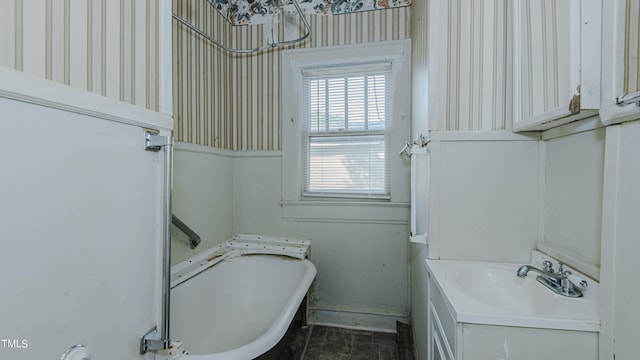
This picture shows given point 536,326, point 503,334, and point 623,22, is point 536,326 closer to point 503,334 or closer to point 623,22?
point 503,334

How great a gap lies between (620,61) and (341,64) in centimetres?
182

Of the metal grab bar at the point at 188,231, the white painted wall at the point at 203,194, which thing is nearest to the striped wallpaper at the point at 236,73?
the white painted wall at the point at 203,194

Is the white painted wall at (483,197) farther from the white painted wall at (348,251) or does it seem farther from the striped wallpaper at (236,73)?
the striped wallpaper at (236,73)

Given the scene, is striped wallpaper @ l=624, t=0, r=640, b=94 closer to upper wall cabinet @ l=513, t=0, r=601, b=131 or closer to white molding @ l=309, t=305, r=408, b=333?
upper wall cabinet @ l=513, t=0, r=601, b=131

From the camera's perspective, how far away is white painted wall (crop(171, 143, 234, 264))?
1.87 metres

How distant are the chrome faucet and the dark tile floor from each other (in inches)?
44.6

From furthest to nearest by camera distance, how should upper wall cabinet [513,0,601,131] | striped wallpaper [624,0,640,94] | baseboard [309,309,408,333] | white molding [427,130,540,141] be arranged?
baseboard [309,309,408,333] < white molding [427,130,540,141] < upper wall cabinet [513,0,601,131] < striped wallpaper [624,0,640,94]

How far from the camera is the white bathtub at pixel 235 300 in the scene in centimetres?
168

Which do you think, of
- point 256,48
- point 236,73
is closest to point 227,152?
point 236,73

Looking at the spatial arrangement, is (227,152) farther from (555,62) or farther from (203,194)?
(555,62)

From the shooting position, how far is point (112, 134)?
75 centimetres

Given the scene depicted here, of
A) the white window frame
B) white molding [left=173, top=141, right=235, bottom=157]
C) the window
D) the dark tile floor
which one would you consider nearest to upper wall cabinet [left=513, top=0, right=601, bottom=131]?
the white window frame

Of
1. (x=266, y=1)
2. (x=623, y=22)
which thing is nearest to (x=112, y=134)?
(x=623, y=22)

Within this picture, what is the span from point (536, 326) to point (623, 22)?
2.79 feet
